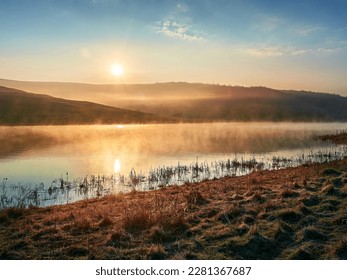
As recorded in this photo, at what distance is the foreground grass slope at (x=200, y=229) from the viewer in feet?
37.9

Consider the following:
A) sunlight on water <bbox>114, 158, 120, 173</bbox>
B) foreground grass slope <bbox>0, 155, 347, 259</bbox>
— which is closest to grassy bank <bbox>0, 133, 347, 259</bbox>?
foreground grass slope <bbox>0, 155, 347, 259</bbox>

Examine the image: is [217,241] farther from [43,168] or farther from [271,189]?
[43,168]

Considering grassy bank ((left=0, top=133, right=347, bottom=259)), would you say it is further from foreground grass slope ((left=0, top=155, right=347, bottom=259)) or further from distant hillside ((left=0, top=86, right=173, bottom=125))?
distant hillside ((left=0, top=86, right=173, bottom=125))

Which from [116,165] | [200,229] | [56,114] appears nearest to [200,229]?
[200,229]

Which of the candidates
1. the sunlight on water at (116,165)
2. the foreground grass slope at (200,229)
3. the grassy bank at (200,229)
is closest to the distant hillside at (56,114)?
the sunlight on water at (116,165)

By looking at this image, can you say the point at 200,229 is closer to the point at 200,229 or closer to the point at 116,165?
the point at 200,229

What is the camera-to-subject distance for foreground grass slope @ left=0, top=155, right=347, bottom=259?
11.5m

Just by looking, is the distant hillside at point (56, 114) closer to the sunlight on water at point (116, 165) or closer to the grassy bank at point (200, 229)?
the sunlight on water at point (116, 165)

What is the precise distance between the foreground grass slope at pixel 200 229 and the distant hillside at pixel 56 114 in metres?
132

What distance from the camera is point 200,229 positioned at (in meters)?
13.6

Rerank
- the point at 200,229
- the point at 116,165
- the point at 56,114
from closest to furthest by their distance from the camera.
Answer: the point at 200,229 → the point at 116,165 → the point at 56,114

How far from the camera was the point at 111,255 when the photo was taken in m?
11.6
